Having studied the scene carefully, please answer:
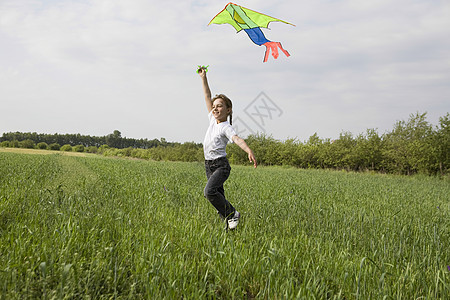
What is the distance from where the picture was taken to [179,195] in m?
6.57

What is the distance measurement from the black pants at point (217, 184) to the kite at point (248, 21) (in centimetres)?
251

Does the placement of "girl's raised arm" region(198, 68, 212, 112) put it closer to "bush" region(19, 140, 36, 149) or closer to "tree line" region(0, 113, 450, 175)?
"tree line" region(0, 113, 450, 175)

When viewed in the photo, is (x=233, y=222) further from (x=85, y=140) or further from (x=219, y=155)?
(x=85, y=140)

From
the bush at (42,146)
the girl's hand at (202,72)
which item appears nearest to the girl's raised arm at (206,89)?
the girl's hand at (202,72)

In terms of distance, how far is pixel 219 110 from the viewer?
167 inches

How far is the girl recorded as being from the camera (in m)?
4.07

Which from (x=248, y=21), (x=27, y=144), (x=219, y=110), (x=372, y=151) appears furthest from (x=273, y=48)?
(x=27, y=144)

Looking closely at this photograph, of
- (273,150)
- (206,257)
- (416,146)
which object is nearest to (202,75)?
(206,257)

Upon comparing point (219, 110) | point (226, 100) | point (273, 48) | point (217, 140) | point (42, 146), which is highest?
point (273, 48)

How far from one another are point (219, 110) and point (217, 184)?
107 cm

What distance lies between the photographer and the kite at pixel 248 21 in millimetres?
5445

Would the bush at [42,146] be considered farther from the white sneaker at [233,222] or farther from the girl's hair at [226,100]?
the white sneaker at [233,222]

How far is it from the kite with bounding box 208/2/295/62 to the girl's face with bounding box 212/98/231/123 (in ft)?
5.79

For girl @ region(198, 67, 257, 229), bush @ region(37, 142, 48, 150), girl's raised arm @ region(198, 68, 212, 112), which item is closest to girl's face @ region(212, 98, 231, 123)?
girl @ region(198, 67, 257, 229)
